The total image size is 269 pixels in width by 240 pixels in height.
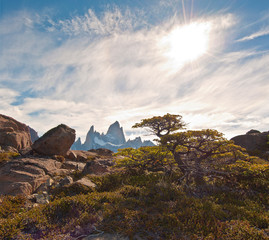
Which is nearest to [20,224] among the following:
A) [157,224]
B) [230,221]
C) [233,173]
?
[157,224]

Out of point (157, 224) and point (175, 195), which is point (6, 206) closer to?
point (157, 224)

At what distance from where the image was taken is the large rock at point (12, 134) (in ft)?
69.9

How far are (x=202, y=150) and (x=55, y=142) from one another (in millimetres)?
17429

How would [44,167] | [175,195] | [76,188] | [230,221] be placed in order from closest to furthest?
[230,221]
[175,195]
[76,188]
[44,167]

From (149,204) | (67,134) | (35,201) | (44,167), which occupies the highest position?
(67,134)

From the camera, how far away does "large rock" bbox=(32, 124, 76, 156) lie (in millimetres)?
18812

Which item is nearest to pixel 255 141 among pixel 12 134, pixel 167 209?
pixel 167 209

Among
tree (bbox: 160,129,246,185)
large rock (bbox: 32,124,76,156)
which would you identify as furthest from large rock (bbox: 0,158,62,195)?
tree (bbox: 160,129,246,185)

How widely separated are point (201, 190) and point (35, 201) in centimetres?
1011

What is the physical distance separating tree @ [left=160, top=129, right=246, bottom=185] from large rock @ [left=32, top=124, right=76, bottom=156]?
14.3m

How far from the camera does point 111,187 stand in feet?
34.0

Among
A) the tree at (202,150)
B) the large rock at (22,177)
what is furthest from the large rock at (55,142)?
the tree at (202,150)

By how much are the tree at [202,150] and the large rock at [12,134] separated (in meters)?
22.5

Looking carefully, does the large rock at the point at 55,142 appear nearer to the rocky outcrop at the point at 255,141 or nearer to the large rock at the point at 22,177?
the large rock at the point at 22,177
